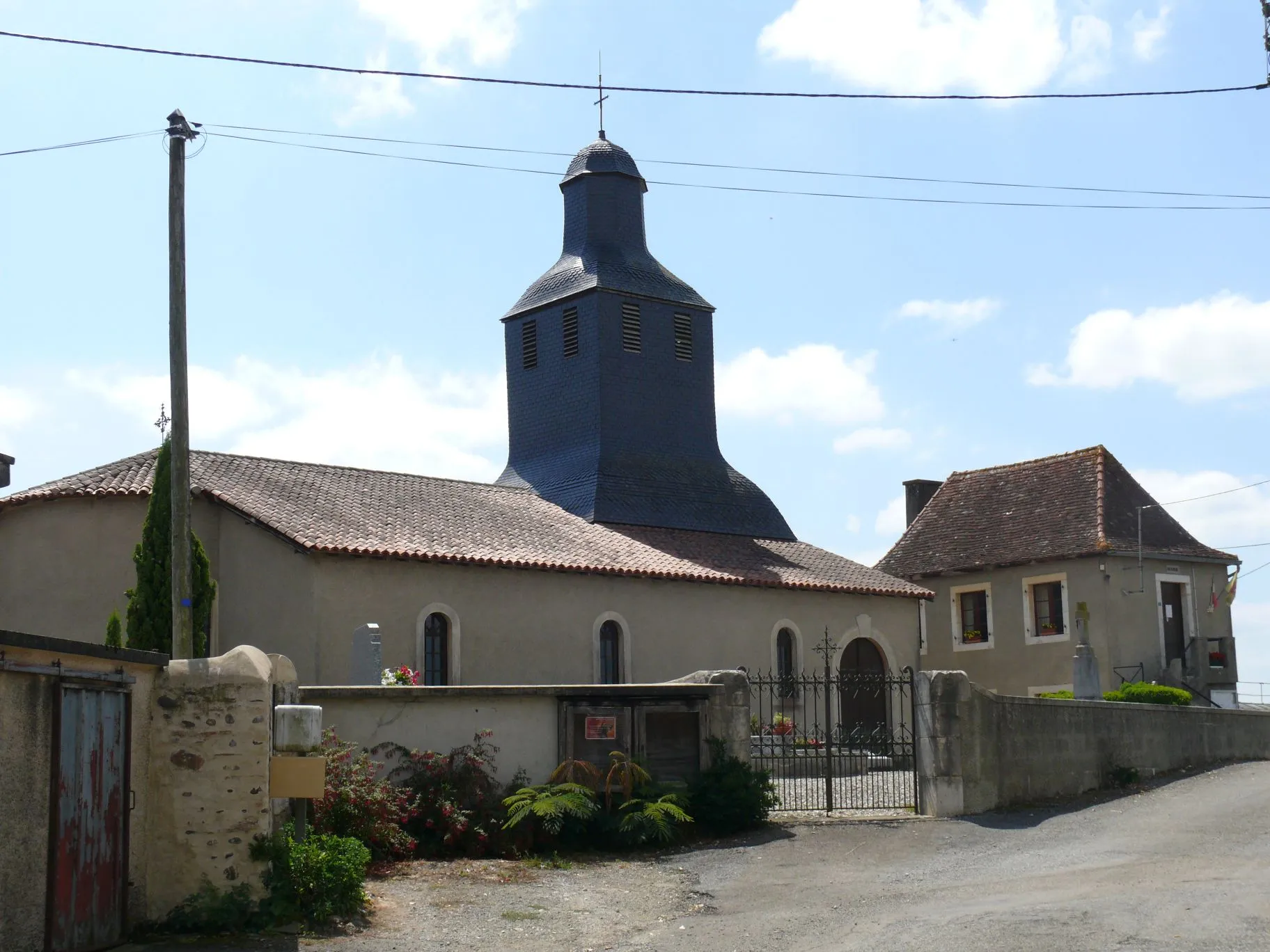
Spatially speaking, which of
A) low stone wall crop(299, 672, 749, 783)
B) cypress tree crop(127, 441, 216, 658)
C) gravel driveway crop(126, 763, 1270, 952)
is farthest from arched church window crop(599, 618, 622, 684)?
gravel driveway crop(126, 763, 1270, 952)

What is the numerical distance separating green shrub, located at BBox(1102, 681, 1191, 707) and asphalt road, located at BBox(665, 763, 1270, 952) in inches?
233

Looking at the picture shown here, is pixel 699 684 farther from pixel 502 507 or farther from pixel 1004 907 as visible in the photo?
pixel 502 507

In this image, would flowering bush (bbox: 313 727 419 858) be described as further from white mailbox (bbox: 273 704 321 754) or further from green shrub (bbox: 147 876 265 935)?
green shrub (bbox: 147 876 265 935)

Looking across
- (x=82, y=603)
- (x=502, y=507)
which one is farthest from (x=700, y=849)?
(x=502, y=507)

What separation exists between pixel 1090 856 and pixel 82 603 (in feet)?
53.4

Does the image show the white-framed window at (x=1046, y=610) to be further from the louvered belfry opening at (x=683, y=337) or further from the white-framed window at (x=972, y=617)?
the louvered belfry opening at (x=683, y=337)

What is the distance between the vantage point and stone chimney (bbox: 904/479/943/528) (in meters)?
42.8

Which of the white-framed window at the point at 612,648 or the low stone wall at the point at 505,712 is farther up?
the white-framed window at the point at 612,648

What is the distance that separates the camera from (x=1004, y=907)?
12.7 m

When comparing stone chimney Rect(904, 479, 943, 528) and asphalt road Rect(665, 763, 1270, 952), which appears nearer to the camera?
asphalt road Rect(665, 763, 1270, 952)

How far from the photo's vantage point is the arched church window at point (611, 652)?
88.8 ft

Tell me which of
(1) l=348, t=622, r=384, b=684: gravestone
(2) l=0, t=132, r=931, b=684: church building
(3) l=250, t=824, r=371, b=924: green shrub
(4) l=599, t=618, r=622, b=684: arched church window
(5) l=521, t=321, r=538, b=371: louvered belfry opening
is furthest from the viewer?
(5) l=521, t=321, r=538, b=371: louvered belfry opening

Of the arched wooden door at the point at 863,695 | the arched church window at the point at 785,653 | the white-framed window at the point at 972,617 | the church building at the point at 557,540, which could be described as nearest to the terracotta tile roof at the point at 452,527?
the church building at the point at 557,540

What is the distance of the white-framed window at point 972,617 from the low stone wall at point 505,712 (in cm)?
1956
